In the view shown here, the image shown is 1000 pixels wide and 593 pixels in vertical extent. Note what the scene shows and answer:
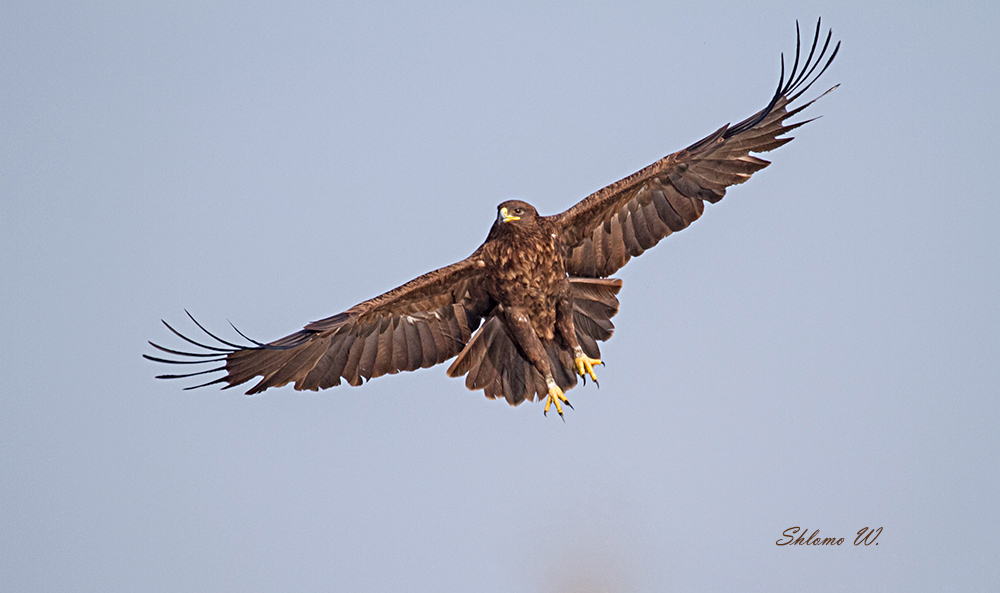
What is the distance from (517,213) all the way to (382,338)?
1933 mm

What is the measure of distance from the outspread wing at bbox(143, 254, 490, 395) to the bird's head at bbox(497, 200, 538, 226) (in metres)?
0.64

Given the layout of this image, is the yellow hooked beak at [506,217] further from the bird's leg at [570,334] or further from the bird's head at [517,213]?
the bird's leg at [570,334]

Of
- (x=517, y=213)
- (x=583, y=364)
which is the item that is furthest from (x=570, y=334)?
(x=517, y=213)

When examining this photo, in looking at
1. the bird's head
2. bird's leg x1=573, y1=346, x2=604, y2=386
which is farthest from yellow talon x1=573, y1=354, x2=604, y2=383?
the bird's head

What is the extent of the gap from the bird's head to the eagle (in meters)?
0.01

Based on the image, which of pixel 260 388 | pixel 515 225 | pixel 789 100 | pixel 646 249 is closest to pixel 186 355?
pixel 260 388

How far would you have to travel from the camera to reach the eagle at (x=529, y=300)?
13.8m

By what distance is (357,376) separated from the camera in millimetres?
14375

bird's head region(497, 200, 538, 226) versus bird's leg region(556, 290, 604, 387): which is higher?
bird's head region(497, 200, 538, 226)

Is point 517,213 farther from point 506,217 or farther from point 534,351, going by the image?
point 534,351

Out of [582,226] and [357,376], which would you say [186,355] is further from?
[582,226]

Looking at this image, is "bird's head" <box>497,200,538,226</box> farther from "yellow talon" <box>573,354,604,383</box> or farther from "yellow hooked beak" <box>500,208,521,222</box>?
"yellow talon" <box>573,354,604,383</box>

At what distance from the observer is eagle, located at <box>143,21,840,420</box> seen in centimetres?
1378

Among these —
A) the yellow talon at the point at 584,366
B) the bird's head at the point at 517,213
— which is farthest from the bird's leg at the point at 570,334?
the bird's head at the point at 517,213
